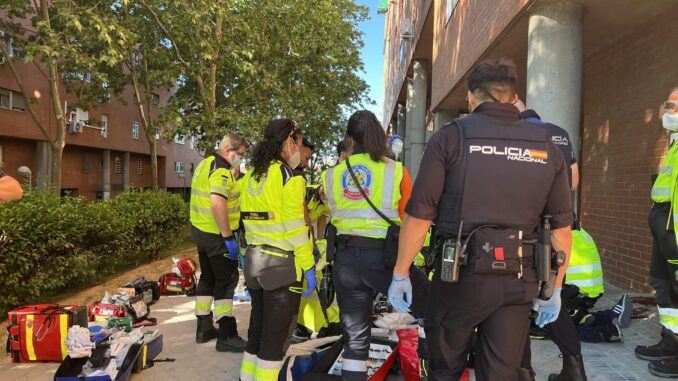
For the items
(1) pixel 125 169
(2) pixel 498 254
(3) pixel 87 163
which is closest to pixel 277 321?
(2) pixel 498 254

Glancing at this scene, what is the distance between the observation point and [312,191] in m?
4.00

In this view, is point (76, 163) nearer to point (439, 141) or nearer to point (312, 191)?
point (312, 191)

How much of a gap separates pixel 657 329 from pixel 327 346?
132 inches

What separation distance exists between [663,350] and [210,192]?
13.0 ft

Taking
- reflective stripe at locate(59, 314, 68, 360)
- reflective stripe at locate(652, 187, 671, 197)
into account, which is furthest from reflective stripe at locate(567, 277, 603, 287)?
reflective stripe at locate(59, 314, 68, 360)

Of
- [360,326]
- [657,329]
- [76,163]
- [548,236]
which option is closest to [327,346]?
[360,326]

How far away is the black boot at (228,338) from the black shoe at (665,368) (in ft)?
10.9

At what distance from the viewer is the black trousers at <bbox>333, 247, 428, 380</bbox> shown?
310 centimetres

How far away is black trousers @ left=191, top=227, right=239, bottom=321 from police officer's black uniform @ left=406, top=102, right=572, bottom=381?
2715 millimetres

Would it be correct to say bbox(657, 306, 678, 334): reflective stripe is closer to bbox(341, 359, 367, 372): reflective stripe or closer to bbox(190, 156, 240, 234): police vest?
bbox(341, 359, 367, 372): reflective stripe

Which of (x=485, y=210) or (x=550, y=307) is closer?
(x=485, y=210)

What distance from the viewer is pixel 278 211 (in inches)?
124

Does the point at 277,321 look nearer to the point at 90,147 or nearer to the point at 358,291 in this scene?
the point at 358,291

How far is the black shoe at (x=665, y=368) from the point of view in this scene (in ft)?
11.6
